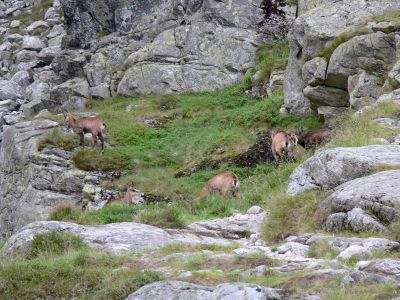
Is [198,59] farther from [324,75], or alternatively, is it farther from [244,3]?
[324,75]

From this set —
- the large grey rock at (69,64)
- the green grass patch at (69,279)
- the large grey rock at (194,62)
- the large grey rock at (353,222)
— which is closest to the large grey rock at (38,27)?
the large grey rock at (69,64)

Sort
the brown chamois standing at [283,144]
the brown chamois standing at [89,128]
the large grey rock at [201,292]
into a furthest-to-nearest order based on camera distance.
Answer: the brown chamois standing at [89,128] < the brown chamois standing at [283,144] < the large grey rock at [201,292]

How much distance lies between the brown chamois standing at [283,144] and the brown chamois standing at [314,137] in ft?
2.86

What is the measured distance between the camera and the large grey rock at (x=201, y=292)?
7.81 meters

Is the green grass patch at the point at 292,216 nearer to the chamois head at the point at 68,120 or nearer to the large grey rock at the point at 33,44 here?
the chamois head at the point at 68,120

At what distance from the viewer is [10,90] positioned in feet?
144

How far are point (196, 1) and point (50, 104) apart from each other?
9.47 m

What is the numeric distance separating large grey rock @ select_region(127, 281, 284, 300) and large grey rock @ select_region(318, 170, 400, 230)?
3106 millimetres

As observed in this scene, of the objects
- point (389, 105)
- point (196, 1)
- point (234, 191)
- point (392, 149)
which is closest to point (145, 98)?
point (196, 1)

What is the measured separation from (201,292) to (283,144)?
13.6m

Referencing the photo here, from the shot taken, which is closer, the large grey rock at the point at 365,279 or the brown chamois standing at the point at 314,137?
the large grey rock at the point at 365,279

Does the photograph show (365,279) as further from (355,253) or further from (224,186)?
(224,186)

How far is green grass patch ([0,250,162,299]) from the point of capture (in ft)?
29.4

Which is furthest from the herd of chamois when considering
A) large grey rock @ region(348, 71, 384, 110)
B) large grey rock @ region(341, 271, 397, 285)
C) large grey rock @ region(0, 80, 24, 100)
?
large grey rock @ region(0, 80, 24, 100)
